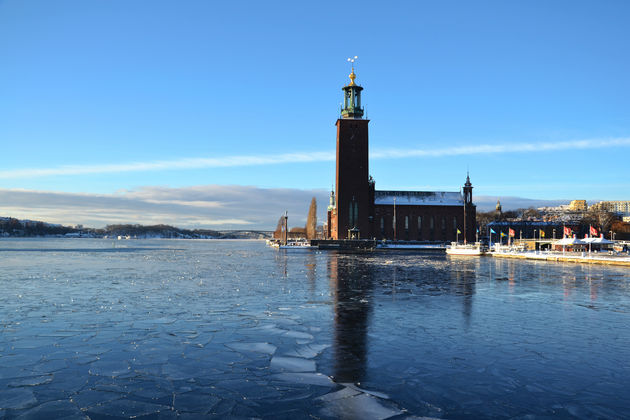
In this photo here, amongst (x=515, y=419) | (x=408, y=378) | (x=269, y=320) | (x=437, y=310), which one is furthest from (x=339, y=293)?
(x=515, y=419)

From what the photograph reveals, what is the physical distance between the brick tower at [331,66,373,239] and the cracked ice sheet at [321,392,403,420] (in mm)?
102120

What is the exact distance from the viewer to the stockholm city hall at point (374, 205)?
111438 mm

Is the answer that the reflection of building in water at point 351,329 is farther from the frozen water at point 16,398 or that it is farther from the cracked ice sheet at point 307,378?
the frozen water at point 16,398

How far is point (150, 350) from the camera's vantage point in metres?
11.5

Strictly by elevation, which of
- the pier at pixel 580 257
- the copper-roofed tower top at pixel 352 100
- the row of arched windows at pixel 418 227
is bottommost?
the pier at pixel 580 257

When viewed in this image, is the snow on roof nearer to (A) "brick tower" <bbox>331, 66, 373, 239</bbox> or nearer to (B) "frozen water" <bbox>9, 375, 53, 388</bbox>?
(A) "brick tower" <bbox>331, 66, 373, 239</bbox>

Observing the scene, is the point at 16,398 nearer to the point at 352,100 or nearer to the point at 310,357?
the point at 310,357

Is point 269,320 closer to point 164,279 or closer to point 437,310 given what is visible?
point 437,310

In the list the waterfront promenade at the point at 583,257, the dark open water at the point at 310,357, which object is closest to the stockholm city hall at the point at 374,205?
the waterfront promenade at the point at 583,257

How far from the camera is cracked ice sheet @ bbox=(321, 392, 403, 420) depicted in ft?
24.7

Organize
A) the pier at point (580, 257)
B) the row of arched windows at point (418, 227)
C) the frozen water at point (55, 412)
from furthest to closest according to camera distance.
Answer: the row of arched windows at point (418, 227) → the pier at point (580, 257) → the frozen water at point (55, 412)

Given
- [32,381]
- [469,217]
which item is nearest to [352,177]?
[469,217]

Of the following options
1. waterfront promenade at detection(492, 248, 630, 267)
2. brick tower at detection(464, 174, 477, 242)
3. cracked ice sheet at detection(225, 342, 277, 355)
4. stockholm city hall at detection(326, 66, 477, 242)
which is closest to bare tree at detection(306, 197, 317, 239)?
stockholm city hall at detection(326, 66, 477, 242)

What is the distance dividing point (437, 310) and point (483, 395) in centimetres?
966
